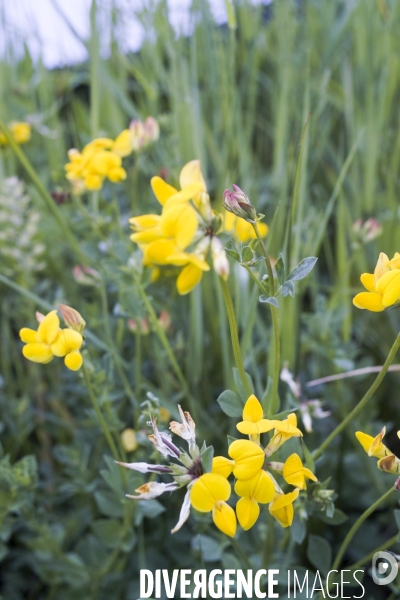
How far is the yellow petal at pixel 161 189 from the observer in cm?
59

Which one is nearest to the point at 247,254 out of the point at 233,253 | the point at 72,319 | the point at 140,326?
the point at 233,253

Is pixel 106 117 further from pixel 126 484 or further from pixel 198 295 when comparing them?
pixel 126 484

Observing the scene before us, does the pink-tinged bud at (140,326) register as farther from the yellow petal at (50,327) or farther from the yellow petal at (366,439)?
the yellow petal at (366,439)

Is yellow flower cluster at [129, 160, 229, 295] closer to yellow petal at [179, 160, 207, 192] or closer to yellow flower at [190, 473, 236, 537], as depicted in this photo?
yellow petal at [179, 160, 207, 192]

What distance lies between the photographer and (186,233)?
54cm

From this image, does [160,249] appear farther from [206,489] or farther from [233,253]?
[206,489]

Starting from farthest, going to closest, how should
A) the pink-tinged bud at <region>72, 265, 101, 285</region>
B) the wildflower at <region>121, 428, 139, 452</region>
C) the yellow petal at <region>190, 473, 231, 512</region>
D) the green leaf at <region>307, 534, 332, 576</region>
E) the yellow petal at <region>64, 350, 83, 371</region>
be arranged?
the pink-tinged bud at <region>72, 265, 101, 285</region>
the wildflower at <region>121, 428, 139, 452</region>
the green leaf at <region>307, 534, 332, 576</region>
the yellow petal at <region>64, 350, 83, 371</region>
the yellow petal at <region>190, 473, 231, 512</region>

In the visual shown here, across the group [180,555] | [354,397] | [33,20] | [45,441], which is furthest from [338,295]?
[33,20]

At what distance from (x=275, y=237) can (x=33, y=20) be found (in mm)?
948

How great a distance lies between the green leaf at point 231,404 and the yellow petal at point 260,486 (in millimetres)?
127

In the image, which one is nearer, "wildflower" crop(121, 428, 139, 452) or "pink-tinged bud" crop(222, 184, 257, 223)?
"pink-tinged bud" crop(222, 184, 257, 223)

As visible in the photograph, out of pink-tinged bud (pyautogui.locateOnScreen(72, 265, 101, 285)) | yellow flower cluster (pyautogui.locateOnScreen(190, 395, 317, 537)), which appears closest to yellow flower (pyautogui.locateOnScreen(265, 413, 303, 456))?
yellow flower cluster (pyautogui.locateOnScreen(190, 395, 317, 537))

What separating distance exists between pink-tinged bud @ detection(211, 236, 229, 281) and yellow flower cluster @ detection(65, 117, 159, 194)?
401 millimetres

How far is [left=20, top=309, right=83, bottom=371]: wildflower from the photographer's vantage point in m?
0.61
